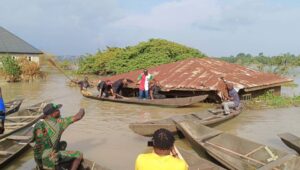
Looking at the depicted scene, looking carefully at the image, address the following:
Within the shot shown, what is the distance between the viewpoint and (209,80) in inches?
646

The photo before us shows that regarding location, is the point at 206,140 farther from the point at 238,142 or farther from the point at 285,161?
the point at 285,161

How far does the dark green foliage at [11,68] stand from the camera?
27.1m

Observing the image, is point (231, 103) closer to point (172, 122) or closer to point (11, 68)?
point (172, 122)

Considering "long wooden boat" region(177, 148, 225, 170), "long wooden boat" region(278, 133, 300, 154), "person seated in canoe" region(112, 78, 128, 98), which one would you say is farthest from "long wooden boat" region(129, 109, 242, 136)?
"person seated in canoe" region(112, 78, 128, 98)

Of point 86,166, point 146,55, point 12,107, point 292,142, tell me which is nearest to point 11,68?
point 146,55

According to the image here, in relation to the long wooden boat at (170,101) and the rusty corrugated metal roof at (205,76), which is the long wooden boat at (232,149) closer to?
the long wooden boat at (170,101)

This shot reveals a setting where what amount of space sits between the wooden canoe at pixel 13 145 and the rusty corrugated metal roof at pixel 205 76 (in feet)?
29.1

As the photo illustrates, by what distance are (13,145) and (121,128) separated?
13.4 feet

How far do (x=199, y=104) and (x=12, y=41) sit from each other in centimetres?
2812

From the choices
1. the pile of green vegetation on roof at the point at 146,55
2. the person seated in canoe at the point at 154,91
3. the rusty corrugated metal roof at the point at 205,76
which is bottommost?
the person seated in canoe at the point at 154,91

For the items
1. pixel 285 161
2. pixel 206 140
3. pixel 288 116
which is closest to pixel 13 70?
pixel 288 116

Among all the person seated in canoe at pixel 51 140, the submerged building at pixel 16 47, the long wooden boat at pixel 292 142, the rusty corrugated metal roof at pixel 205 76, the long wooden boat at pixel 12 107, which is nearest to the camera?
the person seated in canoe at pixel 51 140

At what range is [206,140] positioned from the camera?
8.27 meters

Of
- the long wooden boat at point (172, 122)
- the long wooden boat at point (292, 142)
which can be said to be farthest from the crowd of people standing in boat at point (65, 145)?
the long wooden boat at point (292, 142)
